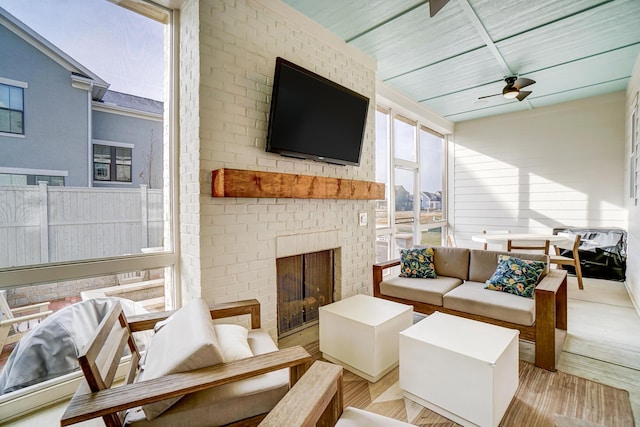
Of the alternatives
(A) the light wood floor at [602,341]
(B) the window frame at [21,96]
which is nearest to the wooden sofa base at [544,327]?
(A) the light wood floor at [602,341]

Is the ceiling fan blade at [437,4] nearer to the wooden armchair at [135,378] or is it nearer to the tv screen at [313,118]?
the tv screen at [313,118]

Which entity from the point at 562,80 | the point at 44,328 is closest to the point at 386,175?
the point at 562,80

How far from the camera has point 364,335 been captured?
222 centimetres

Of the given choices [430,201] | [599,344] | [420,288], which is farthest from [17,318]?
[430,201]

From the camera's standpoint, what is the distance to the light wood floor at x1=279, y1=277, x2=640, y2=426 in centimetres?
220

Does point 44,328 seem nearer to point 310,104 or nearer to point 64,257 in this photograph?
point 64,257

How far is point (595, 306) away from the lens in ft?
11.8

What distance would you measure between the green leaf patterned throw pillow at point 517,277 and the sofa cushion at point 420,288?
0.37m

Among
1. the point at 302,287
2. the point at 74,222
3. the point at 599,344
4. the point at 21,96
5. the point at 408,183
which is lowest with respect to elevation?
the point at 599,344

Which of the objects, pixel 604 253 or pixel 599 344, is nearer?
pixel 599 344

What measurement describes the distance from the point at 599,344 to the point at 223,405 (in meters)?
3.13

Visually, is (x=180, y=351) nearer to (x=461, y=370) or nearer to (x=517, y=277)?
(x=461, y=370)

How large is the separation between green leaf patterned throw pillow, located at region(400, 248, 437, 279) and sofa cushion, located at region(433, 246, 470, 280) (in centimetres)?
8

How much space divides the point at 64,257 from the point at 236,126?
143cm
